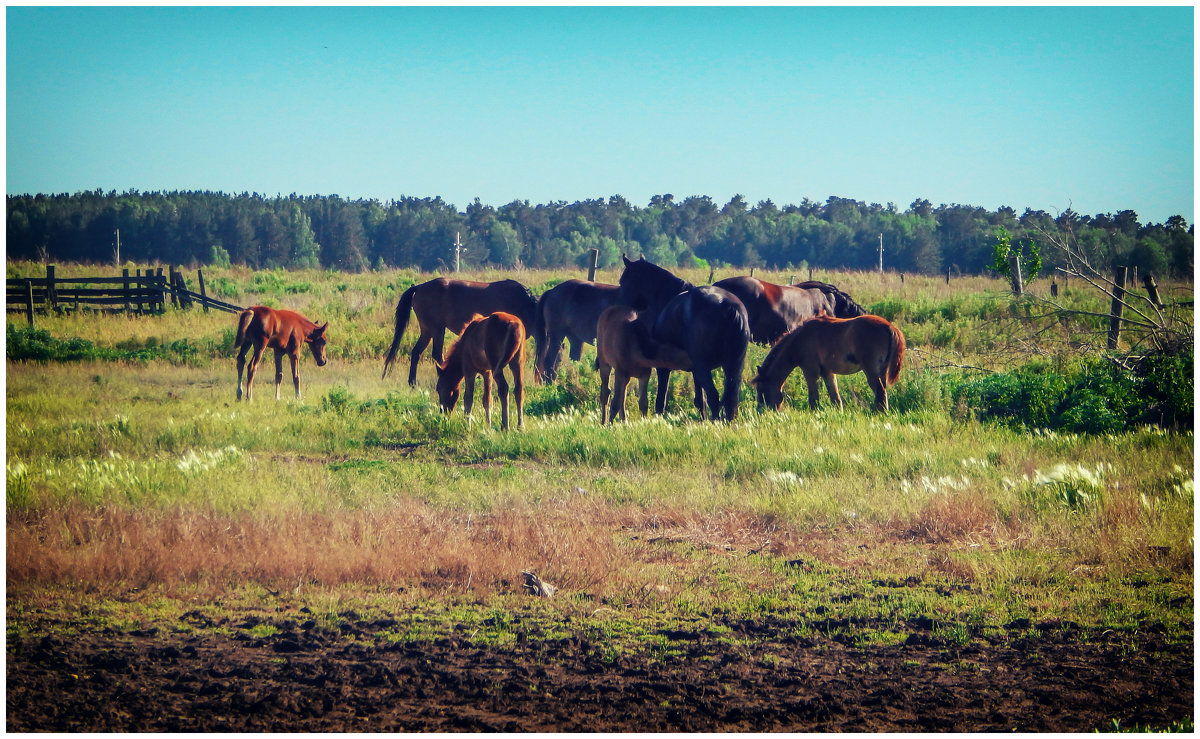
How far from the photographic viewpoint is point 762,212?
57562 mm

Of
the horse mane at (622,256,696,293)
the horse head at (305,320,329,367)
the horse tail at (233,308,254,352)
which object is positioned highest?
the horse mane at (622,256,696,293)

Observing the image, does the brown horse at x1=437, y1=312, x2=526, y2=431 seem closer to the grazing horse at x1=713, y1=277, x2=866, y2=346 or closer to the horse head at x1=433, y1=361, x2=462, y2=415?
the horse head at x1=433, y1=361, x2=462, y2=415

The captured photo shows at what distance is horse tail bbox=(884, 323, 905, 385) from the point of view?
1080cm

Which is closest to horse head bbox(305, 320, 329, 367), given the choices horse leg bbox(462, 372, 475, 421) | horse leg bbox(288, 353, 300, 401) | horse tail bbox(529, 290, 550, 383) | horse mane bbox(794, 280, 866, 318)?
horse leg bbox(288, 353, 300, 401)

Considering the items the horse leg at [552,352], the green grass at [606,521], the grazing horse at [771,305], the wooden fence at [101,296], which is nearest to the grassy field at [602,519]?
the green grass at [606,521]

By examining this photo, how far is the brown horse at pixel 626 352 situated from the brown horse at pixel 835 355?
1.20m

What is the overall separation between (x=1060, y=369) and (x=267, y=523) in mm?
9591

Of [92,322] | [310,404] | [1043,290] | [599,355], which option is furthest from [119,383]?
[1043,290]

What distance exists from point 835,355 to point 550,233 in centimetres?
4600

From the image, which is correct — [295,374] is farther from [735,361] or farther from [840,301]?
[840,301]

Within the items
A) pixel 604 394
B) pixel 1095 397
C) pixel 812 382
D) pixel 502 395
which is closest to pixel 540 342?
pixel 604 394

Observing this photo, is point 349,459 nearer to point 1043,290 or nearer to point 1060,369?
point 1060,369

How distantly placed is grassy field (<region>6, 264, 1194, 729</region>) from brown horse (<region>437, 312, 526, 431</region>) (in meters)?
0.41

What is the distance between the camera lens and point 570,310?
1539cm
